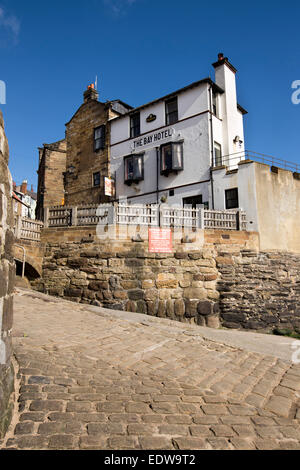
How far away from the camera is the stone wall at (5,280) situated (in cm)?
258

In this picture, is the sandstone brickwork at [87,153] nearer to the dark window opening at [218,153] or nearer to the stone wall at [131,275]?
the dark window opening at [218,153]

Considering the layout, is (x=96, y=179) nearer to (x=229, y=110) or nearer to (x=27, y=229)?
(x=229, y=110)

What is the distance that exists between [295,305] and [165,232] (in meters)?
7.41

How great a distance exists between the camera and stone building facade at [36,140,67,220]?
27.9 metres

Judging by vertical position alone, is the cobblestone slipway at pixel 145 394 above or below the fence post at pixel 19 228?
below

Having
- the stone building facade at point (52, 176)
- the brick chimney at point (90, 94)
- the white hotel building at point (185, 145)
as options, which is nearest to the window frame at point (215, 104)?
the white hotel building at point (185, 145)

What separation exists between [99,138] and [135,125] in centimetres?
337

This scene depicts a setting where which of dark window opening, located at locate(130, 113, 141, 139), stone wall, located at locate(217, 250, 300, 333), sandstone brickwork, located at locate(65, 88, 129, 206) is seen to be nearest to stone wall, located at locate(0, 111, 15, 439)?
stone wall, located at locate(217, 250, 300, 333)

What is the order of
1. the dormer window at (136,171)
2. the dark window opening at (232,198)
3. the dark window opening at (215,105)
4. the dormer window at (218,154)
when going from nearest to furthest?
the dark window opening at (232,198), the dormer window at (218,154), the dark window opening at (215,105), the dormer window at (136,171)

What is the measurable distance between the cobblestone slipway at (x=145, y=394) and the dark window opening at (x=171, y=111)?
15883 millimetres

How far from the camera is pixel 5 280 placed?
8.66ft

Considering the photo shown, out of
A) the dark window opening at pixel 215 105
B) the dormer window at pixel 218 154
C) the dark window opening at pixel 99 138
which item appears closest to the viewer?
the dormer window at pixel 218 154

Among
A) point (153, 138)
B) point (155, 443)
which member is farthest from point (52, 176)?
point (155, 443)

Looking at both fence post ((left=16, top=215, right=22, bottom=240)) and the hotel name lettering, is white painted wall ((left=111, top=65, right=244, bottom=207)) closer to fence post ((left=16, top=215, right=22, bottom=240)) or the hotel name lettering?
the hotel name lettering
